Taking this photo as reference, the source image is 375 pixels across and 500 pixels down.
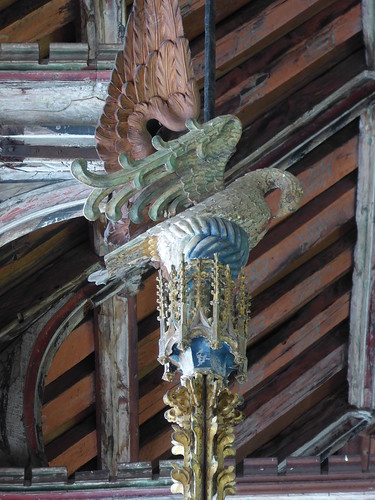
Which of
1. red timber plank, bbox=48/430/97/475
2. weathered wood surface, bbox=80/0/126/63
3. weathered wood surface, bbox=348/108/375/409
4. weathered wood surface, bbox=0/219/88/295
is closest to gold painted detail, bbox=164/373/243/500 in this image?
weathered wood surface, bbox=80/0/126/63

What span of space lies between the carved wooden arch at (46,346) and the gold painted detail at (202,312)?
7.51ft

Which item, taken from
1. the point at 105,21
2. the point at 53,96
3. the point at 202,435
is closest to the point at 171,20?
the point at 53,96

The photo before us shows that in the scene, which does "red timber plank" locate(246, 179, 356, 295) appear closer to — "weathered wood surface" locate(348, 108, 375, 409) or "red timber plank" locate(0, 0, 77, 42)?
"weathered wood surface" locate(348, 108, 375, 409)

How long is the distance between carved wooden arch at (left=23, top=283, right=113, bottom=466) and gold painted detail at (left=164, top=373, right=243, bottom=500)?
2.48 meters

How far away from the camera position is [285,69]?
29.3 ft

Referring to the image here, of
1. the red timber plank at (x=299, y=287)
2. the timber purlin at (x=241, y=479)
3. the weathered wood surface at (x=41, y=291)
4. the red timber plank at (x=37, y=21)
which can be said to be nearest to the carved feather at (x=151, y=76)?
the red timber plank at (x=37, y=21)

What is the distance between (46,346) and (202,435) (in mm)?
2699

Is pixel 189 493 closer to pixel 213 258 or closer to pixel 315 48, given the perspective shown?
pixel 213 258

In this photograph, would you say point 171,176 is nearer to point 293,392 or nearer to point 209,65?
point 209,65

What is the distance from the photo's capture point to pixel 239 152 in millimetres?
8672

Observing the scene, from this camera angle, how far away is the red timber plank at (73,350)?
9000 mm

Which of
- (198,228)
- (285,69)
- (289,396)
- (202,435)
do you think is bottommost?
(202,435)

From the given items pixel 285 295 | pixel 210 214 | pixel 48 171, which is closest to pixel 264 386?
pixel 285 295

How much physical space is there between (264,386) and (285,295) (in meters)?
0.52
